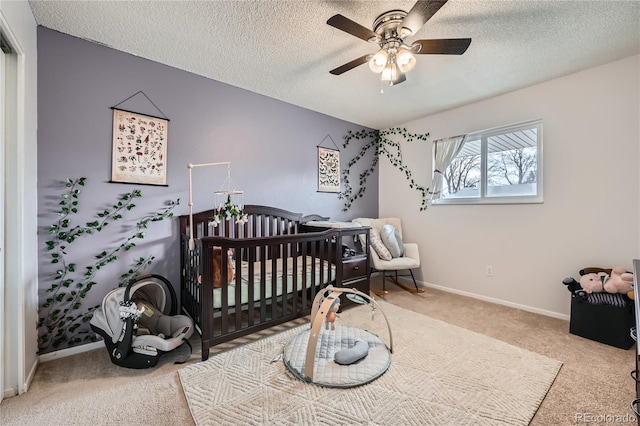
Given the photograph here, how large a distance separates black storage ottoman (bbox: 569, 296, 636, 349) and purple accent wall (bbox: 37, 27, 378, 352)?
277 centimetres

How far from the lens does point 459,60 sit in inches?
89.3

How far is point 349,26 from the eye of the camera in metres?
1.50

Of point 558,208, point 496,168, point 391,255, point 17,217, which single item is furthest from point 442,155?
point 17,217

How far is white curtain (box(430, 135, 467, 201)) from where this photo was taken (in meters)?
3.38

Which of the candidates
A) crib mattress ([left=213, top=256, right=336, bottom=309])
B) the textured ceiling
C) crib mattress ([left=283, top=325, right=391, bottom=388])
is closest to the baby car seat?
crib mattress ([left=213, top=256, right=336, bottom=309])

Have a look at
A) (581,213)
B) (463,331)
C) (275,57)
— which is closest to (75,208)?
(275,57)

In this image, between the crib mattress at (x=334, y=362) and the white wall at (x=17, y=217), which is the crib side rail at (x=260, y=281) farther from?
the white wall at (x=17, y=217)

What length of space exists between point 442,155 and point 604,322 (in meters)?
2.25

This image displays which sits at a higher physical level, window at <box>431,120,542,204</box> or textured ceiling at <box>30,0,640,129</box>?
textured ceiling at <box>30,0,640,129</box>

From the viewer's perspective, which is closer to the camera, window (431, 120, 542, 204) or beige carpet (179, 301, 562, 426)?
beige carpet (179, 301, 562, 426)

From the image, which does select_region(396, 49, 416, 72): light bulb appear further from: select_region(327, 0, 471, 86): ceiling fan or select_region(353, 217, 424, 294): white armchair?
select_region(353, 217, 424, 294): white armchair

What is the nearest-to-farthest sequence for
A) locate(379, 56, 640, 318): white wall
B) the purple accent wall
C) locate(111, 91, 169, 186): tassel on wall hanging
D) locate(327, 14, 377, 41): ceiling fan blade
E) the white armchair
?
locate(327, 14, 377, 41): ceiling fan blade, the purple accent wall, locate(111, 91, 169, 186): tassel on wall hanging, locate(379, 56, 640, 318): white wall, the white armchair

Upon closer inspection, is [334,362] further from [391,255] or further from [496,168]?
[496,168]

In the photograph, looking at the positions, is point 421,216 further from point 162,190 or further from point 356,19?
point 162,190
